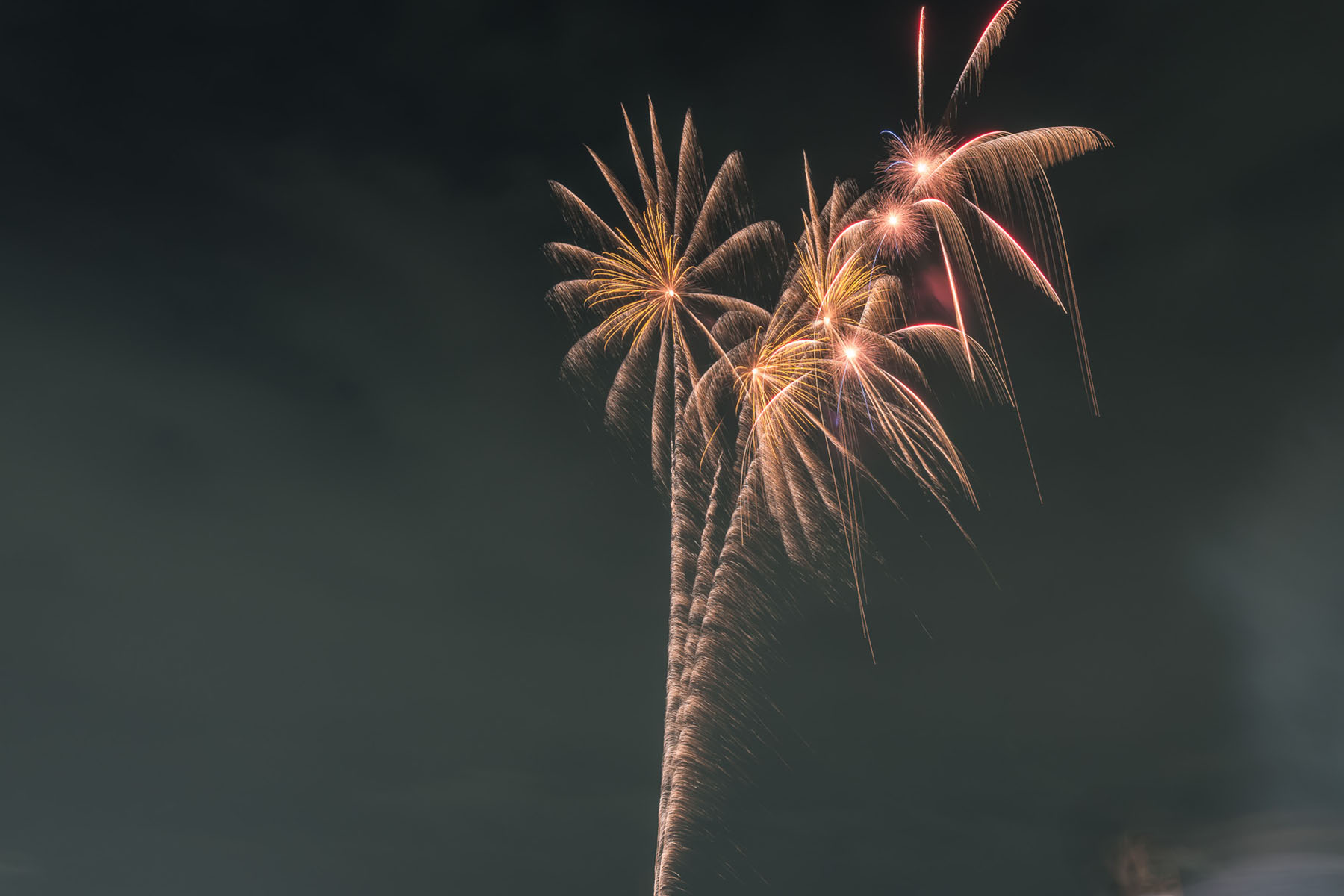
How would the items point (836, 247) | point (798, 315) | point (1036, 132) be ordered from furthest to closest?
point (798, 315) → point (836, 247) → point (1036, 132)

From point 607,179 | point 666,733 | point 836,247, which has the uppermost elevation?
point 607,179

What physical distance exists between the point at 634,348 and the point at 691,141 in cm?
573

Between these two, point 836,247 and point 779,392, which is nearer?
point 836,247

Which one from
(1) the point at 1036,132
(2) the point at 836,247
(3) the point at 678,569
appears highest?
(2) the point at 836,247

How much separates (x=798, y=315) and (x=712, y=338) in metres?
2.50

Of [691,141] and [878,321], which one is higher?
[691,141]

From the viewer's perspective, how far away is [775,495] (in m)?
24.2

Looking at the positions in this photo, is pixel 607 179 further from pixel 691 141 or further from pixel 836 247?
pixel 836 247


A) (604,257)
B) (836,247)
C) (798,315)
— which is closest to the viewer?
(836,247)

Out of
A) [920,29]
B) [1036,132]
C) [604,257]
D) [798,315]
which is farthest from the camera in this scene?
[604,257]

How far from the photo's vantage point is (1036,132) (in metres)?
17.1

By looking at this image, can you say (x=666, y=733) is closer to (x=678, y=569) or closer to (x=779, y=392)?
(x=678, y=569)

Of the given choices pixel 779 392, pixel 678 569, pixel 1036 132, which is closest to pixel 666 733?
pixel 678 569

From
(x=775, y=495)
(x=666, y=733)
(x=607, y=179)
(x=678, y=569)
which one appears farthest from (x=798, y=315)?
(x=666, y=733)
